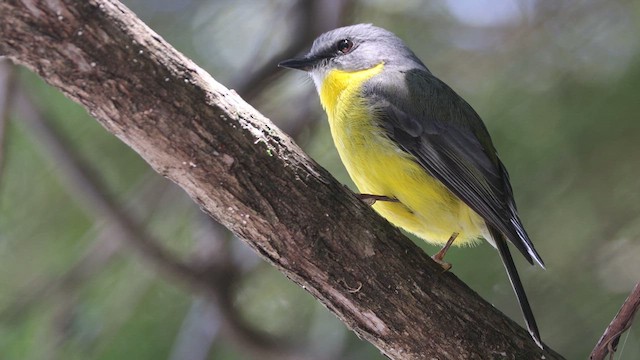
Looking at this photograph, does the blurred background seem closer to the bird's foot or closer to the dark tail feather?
the dark tail feather

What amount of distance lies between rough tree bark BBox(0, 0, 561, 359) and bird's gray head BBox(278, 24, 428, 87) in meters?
1.24

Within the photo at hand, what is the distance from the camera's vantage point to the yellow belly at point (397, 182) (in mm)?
3209

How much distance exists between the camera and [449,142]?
11.1ft

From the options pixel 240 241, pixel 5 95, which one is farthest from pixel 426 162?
pixel 5 95

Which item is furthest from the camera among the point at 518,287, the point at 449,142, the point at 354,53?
the point at 354,53

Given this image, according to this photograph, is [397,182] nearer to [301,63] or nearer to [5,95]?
[301,63]

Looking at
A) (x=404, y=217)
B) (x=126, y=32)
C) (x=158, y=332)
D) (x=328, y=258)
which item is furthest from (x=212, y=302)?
(x=126, y=32)

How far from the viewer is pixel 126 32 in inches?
90.8

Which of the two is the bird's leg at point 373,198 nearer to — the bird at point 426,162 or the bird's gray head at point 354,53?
the bird at point 426,162

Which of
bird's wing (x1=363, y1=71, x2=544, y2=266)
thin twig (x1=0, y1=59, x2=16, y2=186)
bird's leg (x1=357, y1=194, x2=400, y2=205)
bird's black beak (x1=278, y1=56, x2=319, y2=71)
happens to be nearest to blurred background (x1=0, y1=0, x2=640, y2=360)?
thin twig (x1=0, y1=59, x2=16, y2=186)

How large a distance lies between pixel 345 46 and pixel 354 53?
0.06m

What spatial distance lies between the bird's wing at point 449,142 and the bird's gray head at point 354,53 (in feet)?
1.01

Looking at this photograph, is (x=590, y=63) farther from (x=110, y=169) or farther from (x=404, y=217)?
(x=110, y=169)

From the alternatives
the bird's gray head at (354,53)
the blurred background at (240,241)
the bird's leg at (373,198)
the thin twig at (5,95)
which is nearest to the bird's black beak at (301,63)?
the bird's gray head at (354,53)
